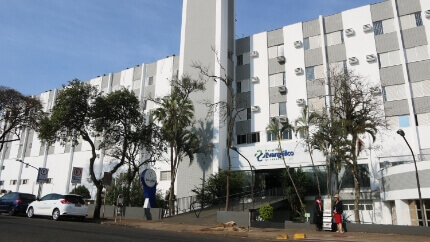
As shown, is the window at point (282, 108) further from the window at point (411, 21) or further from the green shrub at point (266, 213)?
the green shrub at point (266, 213)

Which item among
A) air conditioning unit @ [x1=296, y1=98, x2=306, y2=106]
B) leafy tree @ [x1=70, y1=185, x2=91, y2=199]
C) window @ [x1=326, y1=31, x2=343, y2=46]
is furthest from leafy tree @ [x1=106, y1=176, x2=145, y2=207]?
window @ [x1=326, y1=31, x2=343, y2=46]

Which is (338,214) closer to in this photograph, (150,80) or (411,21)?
(411,21)

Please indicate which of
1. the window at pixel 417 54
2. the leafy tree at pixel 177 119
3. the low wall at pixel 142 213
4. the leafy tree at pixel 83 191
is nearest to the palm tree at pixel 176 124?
the leafy tree at pixel 177 119

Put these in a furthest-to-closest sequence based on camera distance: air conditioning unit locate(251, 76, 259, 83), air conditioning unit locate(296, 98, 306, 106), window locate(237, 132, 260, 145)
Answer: air conditioning unit locate(251, 76, 259, 83) → window locate(237, 132, 260, 145) → air conditioning unit locate(296, 98, 306, 106)

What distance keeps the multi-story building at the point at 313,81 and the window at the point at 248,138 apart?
11 centimetres

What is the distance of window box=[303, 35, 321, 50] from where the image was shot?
36.0 metres

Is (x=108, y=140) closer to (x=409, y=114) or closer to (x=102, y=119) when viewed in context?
(x=102, y=119)

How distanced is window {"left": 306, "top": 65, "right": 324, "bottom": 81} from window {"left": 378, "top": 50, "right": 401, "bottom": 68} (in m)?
5.36

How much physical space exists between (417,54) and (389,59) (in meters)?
2.23

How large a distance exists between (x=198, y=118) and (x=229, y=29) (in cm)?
1113

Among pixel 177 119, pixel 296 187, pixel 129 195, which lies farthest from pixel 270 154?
pixel 129 195

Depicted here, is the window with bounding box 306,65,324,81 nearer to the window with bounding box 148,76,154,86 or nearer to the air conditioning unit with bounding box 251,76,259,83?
the air conditioning unit with bounding box 251,76,259,83

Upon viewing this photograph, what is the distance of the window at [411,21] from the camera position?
3159cm

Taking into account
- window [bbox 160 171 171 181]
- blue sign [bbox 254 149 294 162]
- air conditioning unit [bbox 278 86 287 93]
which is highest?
air conditioning unit [bbox 278 86 287 93]
